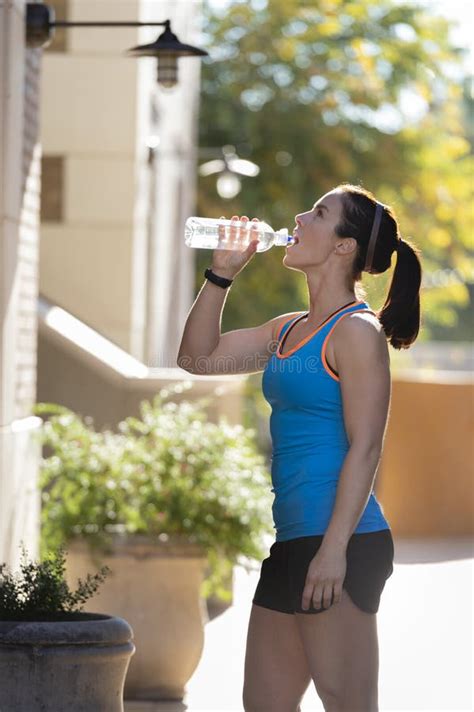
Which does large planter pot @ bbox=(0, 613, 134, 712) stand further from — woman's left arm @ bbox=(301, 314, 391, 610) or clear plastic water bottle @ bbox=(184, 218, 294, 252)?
clear plastic water bottle @ bbox=(184, 218, 294, 252)

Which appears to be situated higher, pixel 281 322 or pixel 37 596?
pixel 281 322

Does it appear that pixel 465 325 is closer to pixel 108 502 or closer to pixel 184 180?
pixel 184 180

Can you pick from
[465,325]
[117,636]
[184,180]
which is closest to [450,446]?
[184,180]

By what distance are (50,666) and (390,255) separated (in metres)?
1.68

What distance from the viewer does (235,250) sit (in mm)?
3979

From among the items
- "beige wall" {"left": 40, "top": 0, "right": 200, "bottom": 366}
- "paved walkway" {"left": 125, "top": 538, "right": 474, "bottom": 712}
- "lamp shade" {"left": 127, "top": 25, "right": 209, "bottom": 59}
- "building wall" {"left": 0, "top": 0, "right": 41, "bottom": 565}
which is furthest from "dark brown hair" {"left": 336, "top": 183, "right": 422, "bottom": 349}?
"beige wall" {"left": 40, "top": 0, "right": 200, "bottom": 366}

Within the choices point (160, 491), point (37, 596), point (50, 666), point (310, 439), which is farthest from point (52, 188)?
point (310, 439)

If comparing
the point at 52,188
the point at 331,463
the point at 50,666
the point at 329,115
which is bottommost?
the point at 50,666

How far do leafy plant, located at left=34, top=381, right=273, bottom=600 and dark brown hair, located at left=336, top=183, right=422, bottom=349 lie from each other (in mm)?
2854

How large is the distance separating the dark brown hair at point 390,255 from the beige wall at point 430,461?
9291 mm

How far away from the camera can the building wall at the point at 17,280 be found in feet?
19.6

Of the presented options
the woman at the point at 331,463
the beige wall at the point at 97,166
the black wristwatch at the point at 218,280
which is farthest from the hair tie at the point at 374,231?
the beige wall at the point at 97,166

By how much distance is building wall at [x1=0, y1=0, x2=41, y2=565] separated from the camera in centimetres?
596

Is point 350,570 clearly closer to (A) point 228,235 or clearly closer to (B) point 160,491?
(A) point 228,235
